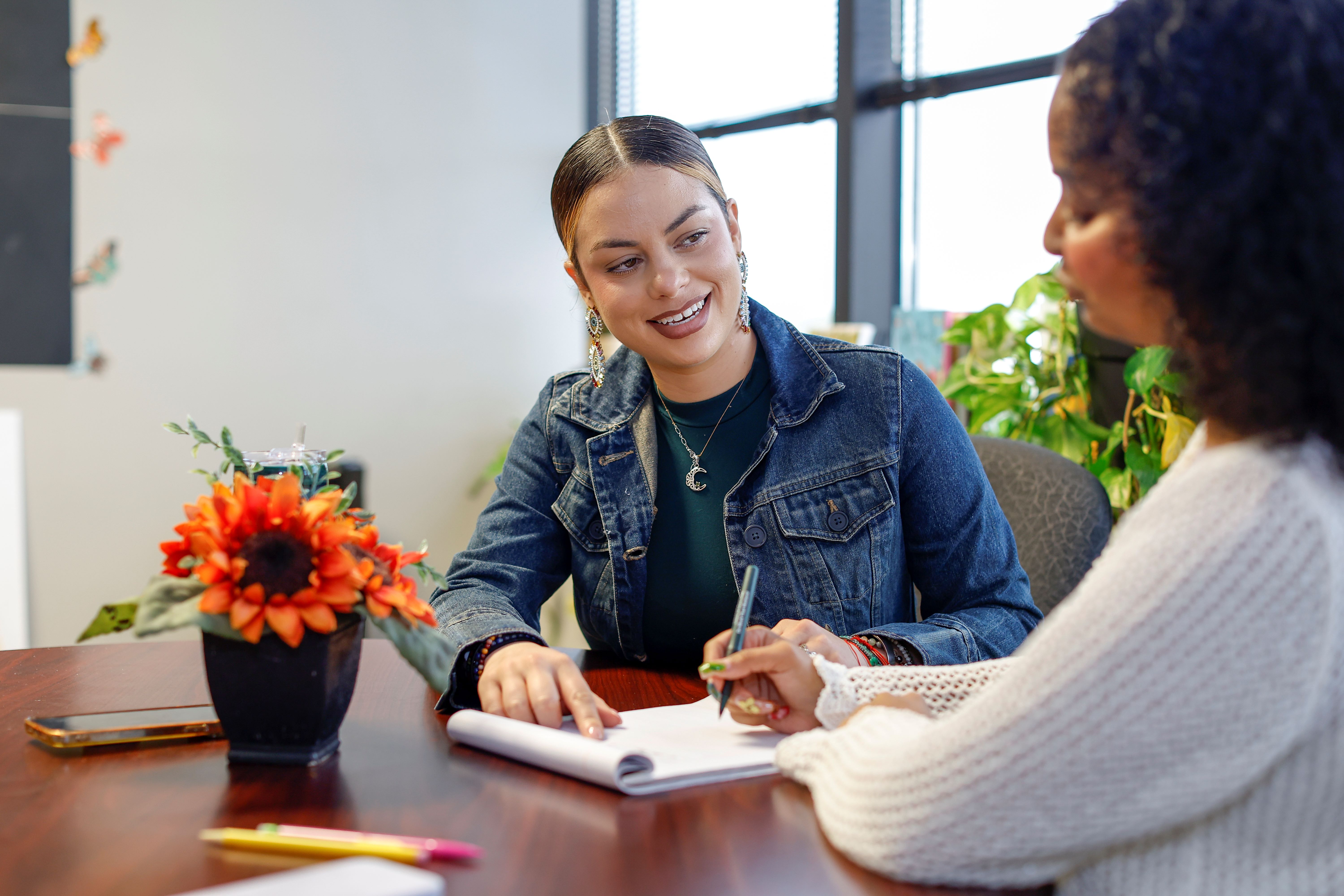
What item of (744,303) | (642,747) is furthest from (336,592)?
(744,303)

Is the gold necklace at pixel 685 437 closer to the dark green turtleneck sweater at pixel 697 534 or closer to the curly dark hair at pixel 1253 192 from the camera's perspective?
the dark green turtleneck sweater at pixel 697 534

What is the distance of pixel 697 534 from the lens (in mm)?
1427

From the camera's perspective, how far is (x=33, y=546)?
2973 mm

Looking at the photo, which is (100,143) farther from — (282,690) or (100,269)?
(282,690)

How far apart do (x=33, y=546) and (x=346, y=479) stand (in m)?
0.93

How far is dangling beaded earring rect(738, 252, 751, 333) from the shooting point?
150 centimetres

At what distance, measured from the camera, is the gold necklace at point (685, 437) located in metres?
1.45

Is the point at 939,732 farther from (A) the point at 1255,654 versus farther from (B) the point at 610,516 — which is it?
(B) the point at 610,516

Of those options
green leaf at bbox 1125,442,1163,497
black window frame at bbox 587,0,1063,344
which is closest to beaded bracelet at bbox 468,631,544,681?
green leaf at bbox 1125,442,1163,497

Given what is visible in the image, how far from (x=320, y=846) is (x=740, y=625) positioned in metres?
0.39

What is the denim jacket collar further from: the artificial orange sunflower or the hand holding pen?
the artificial orange sunflower

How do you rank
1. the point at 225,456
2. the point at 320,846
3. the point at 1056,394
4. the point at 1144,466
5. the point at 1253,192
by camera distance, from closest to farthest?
the point at 1253,192 → the point at 320,846 → the point at 225,456 → the point at 1144,466 → the point at 1056,394

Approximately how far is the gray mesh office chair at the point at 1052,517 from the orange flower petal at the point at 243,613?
99 cm

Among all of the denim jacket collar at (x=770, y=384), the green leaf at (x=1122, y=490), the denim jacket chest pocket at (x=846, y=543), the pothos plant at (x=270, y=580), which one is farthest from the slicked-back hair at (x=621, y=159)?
the green leaf at (x=1122, y=490)
